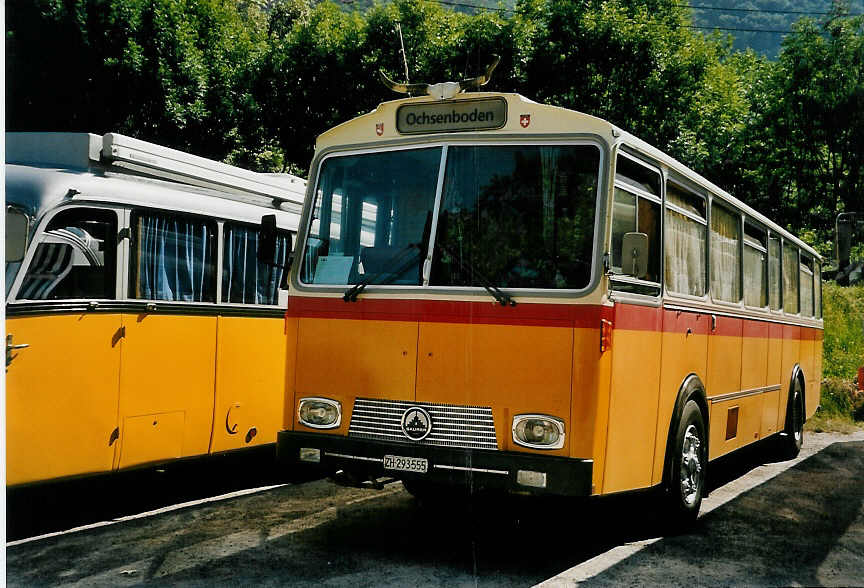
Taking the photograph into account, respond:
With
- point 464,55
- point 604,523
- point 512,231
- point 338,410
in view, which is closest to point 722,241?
point 604,523

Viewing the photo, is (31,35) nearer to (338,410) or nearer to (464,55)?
(464,55)

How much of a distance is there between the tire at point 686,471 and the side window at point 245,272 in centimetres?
369

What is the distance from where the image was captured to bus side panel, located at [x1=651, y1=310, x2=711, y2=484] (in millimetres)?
7188

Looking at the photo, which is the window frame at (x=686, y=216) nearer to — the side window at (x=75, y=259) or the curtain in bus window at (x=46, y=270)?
the side window at (x=75, y=259)

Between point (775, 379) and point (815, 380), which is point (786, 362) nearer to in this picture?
point (775, 379)

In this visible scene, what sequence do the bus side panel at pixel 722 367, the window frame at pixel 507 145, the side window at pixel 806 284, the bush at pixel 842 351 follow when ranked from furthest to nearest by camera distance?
1. the bush at pixel 842 351
2. the side window at pixel 806 284
3. the bus side panel at pixel 722 367
4. the window frame at pixel 507 145

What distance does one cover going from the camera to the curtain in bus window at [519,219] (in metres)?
Answer: 6.25

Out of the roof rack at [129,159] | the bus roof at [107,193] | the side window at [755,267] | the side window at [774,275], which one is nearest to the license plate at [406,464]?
the bus roof at [107,193]

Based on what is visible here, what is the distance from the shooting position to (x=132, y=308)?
7.61 m

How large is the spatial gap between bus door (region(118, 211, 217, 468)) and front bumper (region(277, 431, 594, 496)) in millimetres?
1598

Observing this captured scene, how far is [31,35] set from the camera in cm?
2052

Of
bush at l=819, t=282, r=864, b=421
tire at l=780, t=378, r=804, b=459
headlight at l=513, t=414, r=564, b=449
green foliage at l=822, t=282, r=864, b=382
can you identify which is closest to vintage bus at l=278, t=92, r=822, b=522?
headlight at l=513, t=414, r=564, b=449

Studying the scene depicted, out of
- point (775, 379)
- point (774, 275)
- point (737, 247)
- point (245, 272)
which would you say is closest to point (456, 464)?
point (245, 272)

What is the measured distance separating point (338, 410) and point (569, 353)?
1650mm
